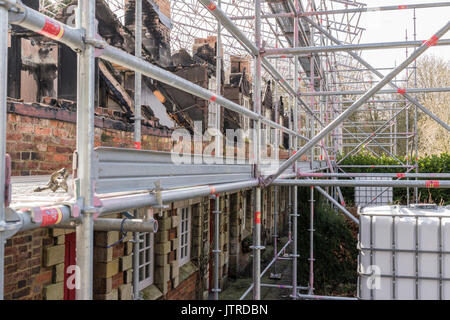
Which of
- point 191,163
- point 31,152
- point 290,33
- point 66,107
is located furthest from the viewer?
point 290,33

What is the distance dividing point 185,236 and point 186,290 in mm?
1123

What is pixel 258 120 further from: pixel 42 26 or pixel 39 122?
pixel 42 26

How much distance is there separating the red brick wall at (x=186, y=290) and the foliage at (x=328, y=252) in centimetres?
368

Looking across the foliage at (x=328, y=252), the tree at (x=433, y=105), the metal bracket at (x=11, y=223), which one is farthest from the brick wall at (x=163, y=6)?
the tree at (x=433, y=105)

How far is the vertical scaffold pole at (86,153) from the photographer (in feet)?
7.03

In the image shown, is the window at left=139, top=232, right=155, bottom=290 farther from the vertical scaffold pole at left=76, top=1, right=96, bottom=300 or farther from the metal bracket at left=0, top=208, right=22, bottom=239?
the metal bracket at left=0, top=208, right=22, bottom=239

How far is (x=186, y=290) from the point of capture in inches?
359

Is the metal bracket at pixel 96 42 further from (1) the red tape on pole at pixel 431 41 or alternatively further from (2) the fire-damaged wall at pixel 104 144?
(1) the red tape on pole at pixel 431 41

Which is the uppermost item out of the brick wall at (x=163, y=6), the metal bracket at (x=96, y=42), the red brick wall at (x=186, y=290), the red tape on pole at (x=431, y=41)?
the brick wall at (x=163, y=6)

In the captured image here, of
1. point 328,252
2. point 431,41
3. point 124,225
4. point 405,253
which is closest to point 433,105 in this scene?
point 328,252

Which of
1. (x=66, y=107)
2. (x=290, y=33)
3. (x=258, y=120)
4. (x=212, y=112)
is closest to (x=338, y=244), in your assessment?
(x=212, y=112)

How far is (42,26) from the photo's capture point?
183 centimetres

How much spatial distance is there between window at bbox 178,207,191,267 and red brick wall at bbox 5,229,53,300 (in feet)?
15.4
